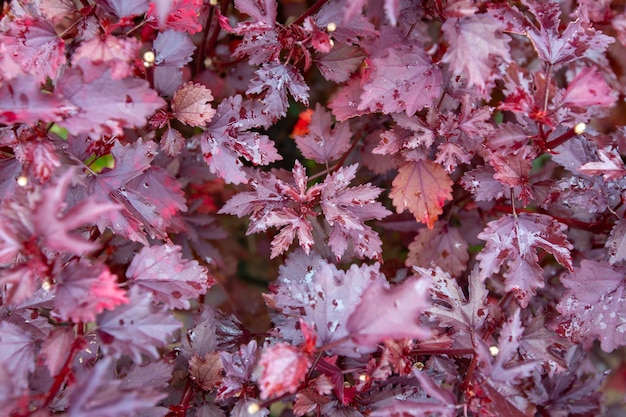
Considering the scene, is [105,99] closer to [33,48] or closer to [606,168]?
[33,48]

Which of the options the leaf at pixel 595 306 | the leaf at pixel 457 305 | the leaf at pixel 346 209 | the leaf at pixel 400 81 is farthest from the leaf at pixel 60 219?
the leaf at pixel 595 306

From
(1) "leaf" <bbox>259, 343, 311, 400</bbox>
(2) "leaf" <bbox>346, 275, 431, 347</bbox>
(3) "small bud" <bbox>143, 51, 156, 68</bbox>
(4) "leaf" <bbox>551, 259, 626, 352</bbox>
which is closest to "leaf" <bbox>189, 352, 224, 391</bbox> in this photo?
(1) "leaf" <bbox>259, 343, 311, 400</bbox>

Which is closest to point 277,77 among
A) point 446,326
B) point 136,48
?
point 136,48

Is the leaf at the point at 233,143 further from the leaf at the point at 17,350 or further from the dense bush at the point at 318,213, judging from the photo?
the leaf at the point at 17,350

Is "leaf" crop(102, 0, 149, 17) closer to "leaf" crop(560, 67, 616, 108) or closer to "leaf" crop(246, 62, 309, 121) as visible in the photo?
"leaf" crop(246, 62, 309, 121)

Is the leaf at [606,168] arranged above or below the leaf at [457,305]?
above

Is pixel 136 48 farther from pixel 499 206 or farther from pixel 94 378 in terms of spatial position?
pixel 499 206
